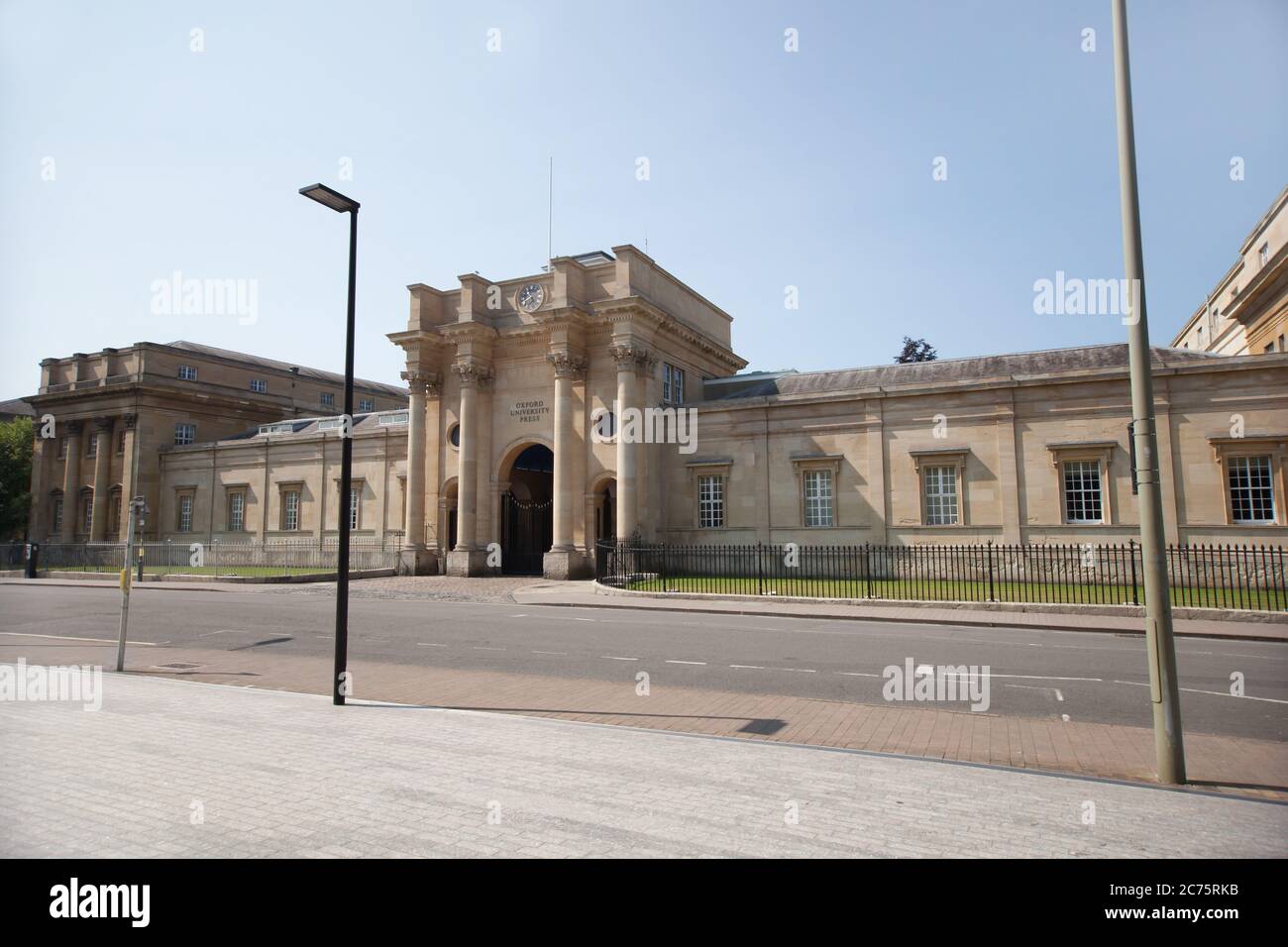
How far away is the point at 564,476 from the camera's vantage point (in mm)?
33000

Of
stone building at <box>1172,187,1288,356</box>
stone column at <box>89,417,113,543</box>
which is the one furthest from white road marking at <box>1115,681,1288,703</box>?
stone column at <box>89,417,113,543</box>

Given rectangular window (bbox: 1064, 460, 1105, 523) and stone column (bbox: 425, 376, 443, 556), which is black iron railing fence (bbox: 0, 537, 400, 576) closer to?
stone column (bbox: 425, 376, 443, 556)

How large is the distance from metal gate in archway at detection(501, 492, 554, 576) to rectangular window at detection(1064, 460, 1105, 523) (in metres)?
22.9

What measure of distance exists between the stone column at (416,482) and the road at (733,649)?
530 inches

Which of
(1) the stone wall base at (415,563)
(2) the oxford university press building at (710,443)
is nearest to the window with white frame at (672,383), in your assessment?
(2) the oxford university press building at (710,443)

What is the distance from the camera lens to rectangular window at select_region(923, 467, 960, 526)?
28.8 metres

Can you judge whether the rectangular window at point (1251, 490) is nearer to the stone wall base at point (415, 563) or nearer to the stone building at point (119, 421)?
the stone wall base at point (415, 563)

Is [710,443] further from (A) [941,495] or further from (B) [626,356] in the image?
(A) [941,495]

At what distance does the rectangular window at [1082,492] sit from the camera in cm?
2669

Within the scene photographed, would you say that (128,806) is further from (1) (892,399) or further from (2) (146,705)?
(1) (892,399)

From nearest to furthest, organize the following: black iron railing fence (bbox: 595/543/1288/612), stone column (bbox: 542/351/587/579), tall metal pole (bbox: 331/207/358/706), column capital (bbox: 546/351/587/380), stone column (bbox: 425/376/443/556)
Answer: tall metal pole (bbox: 331/207/358/706) → black iron railing fence (bbox: 595/543/1288/612) → stone column (bbox: 542/351/587/579) → column capital (bbox: 546/351/587/380) → stone column (bbox: 425/376/443/556)

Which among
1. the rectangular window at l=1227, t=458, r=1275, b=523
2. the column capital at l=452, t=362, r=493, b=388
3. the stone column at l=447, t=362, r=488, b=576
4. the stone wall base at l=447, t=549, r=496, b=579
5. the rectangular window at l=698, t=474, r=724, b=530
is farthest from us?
the column capital at l=452, t=362, r=493, b=388

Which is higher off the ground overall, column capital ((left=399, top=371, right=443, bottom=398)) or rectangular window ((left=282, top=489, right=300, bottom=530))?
column capital ((left=399, top=371, right=443, bottom=398))

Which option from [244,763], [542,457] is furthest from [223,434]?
[244,763]
